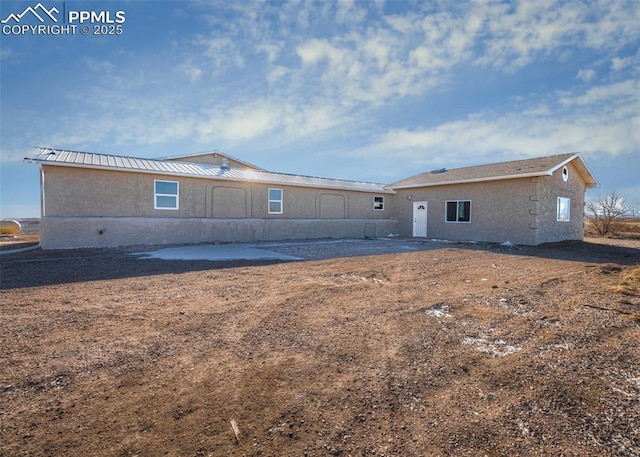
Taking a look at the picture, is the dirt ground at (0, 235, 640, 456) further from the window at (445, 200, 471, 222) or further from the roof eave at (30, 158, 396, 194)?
the window at (445, 200, 471, 222)

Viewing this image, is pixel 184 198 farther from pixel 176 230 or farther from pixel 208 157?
pixel 208 157

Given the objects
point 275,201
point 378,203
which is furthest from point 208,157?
point 378,203

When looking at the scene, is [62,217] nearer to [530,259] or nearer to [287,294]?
[287,294]

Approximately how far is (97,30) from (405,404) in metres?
12.7

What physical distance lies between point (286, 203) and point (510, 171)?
11.0m

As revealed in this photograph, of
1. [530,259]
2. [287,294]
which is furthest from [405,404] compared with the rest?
[530,259]

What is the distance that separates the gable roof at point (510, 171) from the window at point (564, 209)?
189cm

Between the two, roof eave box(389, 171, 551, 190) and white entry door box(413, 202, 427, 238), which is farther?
white entry door box(413, 202, 427, 238)

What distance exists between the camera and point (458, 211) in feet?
54.7

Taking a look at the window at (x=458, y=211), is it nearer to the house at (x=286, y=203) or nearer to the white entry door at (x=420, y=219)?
the house at (x=286, y=203)

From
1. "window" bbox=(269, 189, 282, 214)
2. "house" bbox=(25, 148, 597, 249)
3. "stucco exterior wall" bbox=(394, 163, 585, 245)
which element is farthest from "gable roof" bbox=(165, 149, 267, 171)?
"stucco exterior wall" bbox=(394, 163, 585, 245)

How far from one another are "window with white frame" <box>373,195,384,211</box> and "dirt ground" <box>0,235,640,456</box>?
1446cm

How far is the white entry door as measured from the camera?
60.3 feet

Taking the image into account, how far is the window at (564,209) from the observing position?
15.4 meters
